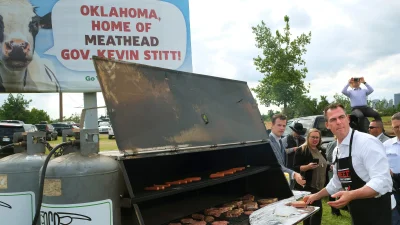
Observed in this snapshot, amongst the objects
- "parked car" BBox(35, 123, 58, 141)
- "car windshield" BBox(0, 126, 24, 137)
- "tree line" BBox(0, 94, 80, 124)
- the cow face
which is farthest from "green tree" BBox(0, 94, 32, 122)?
the cow face

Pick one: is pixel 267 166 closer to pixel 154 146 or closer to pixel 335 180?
Answer: pixel 335 180

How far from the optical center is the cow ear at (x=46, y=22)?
4660 millimetres

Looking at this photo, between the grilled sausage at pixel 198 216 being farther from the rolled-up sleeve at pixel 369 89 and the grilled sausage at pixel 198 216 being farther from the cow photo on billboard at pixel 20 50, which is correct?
the rolled-up sleeve at pixel 369 89

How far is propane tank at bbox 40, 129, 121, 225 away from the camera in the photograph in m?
2.21

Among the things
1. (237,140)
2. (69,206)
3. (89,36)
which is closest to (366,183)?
(237,140)

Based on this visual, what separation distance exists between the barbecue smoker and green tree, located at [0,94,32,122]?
38.3 metres

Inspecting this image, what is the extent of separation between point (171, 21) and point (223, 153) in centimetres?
219

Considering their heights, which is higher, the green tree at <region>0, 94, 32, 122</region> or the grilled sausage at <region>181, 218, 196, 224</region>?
the green tree at <region>0, 94, 32, 122</region>

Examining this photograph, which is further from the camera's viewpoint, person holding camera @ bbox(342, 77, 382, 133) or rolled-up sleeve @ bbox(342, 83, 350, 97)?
rolled-up sleeve @ bbox(342, 83, 350, 97)

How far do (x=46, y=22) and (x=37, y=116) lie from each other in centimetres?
4315

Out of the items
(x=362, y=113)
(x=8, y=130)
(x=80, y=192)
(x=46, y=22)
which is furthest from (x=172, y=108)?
(x=8, y=130)

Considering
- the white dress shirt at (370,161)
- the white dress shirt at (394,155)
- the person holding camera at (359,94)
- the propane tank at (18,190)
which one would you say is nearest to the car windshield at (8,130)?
the person holding camera at (359,94)

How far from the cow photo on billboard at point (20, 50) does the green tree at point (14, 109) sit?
1439 inches

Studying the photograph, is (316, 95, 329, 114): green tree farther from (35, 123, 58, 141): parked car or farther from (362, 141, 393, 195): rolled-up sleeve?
(362, 141, 393, 195): rolled-up sleeve
